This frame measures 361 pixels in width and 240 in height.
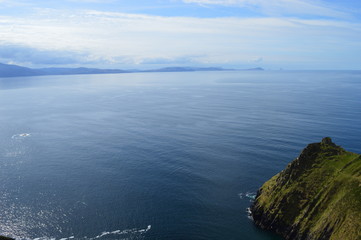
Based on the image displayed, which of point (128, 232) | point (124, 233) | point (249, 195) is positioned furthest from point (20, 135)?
point (249, 195)

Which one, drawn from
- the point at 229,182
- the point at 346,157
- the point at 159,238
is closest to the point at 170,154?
the point at 229,182

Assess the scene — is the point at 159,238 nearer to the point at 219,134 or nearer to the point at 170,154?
the point at 170,154

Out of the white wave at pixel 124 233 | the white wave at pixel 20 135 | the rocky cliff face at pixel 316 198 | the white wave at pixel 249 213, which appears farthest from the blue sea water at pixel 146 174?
the rocky cliff face at pixel 316 198

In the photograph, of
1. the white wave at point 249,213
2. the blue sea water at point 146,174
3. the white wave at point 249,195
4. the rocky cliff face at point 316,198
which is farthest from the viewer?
the white wave at point 249,195

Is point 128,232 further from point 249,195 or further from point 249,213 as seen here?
point 249,195

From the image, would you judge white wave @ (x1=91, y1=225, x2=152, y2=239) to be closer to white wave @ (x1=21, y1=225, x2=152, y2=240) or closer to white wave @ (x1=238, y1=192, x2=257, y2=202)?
white wave @ (x1=21, y1=225, x2=152, y2=240)

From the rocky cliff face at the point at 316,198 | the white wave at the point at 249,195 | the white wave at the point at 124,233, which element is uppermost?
the rocky cliff face at the point at 316,198

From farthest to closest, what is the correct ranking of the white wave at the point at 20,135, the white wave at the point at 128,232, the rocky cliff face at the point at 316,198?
the white wave at the point at 20,135 < the white wave at the point at 128,232 < the rocky cliff face at the point at 316,198

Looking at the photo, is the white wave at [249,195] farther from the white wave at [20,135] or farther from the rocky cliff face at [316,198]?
the white wave at [20,135]

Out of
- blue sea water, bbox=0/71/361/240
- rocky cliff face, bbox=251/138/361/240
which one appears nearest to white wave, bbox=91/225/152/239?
blue sea water, bbox=0/71/361/240
